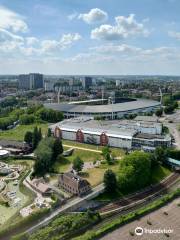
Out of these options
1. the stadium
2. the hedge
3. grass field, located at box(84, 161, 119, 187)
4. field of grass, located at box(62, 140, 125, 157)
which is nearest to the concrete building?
field of grass, located at box(62, 140, 125, 157)

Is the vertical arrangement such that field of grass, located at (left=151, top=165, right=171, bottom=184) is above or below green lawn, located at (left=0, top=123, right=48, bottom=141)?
below

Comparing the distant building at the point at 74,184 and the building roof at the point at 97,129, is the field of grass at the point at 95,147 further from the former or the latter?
the distant building at the point at 74,184

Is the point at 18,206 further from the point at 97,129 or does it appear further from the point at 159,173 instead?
the point at 97,129

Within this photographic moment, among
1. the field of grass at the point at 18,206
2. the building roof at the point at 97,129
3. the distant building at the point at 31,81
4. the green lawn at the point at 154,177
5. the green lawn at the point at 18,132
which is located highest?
the distant building at the point at 31,81

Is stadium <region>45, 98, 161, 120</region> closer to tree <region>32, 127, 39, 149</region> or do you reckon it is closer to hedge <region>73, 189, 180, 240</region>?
tree <region>32, 127, 39, 149</region>

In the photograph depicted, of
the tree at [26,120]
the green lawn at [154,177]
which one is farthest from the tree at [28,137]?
the tree at [26,120]

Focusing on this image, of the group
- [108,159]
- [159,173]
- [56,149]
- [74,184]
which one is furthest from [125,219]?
[56,149]

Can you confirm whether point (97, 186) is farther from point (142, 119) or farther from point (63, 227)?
point (142, 119)
